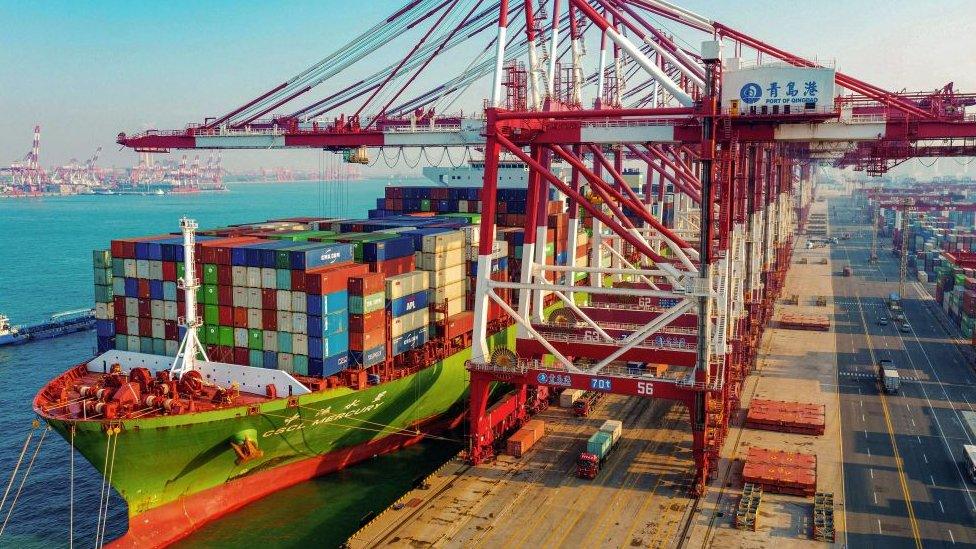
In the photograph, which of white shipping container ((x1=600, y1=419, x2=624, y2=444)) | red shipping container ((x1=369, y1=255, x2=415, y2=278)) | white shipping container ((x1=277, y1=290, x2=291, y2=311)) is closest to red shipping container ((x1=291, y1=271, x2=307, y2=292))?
white shipping container ((x1=277, y1=290, x2=291, y2=311))

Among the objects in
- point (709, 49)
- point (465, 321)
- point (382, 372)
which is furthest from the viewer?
point (465, 321)

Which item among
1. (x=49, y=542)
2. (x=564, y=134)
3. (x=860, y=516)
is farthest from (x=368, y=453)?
(x=860, y=516)

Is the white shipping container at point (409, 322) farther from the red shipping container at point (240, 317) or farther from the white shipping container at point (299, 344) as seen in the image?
the red shipping container at point (240, 317)

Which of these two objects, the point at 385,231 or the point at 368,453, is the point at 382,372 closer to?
the point at 368,453

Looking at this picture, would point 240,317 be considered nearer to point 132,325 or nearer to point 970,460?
point 132,325

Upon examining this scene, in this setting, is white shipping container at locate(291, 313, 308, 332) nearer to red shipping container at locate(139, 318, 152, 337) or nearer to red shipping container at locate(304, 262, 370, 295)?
red shipping container at locate(304, 262, 370, 295)

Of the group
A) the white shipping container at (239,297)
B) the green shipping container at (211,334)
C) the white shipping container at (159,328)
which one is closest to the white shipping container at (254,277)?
the white shipping container at (239,297)
